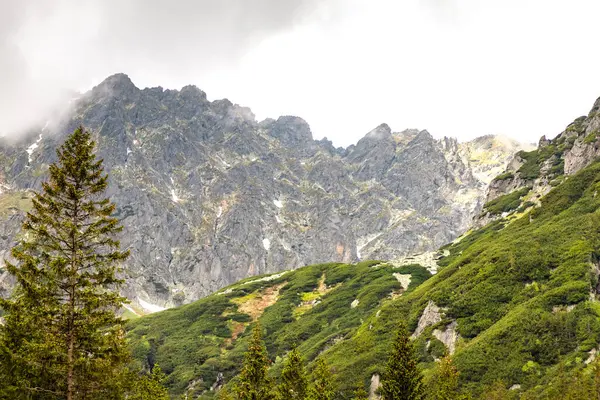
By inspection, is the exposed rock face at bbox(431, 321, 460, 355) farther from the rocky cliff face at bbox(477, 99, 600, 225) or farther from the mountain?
the rocky cliff face at bbox(477, 99, 600, 225)

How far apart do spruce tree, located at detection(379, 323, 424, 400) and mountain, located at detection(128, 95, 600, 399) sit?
2104cm

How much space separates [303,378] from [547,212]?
83681 millimetres

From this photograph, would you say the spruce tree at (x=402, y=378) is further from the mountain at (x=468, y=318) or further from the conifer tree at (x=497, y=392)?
the mountain at (x=468, y=318)

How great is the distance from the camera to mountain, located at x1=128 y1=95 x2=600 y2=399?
209 feet

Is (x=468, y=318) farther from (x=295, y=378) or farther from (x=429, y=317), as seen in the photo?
(x=295, y=378)

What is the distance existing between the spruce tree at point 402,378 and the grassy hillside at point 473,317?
11261 millimetres

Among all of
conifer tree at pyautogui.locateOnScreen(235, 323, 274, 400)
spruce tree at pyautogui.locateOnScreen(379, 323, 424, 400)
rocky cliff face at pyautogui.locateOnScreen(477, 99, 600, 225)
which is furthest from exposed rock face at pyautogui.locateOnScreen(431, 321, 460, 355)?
rocky cliff face at pyautogui.locateOnScreen(477, 99, 600, 225)

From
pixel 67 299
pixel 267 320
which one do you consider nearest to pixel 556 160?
pixel 267 320

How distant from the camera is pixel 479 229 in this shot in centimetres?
16175

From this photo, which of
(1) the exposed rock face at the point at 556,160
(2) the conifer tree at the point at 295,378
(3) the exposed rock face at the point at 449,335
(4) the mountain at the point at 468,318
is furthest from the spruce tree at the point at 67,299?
(1) the exposed rock face at the point at 556,160

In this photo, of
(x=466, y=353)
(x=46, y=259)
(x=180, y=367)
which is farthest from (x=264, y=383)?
(x=180, y=367)

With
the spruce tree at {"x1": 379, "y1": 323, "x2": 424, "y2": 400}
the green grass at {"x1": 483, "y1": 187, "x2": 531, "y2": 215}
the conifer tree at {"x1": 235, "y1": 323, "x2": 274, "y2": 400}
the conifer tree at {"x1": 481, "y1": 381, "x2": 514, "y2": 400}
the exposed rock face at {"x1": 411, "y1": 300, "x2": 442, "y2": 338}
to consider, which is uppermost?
the green grass at {"x1": 483, "y1": 187, "x2": 531, "y2": 215}

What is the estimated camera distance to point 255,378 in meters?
38.8

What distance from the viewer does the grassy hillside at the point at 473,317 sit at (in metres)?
64.3
